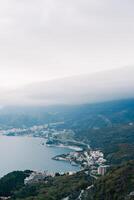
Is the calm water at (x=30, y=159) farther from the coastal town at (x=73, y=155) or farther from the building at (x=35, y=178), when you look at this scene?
the building at (x=35, y=178)

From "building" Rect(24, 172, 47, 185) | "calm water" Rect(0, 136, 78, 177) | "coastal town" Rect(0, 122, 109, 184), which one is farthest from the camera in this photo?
"calm water" Rect(0, 136, 78, 177)

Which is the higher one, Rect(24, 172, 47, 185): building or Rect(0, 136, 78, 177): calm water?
Rect(24, 172, 47, 185): building

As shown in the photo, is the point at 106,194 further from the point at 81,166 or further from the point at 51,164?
the point at 51,164

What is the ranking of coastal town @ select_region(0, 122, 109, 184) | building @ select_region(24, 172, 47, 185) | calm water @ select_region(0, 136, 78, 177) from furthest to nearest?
calm water @ select_region(0, 136, 78, 177) < coastal town @ select_region(0, 122, 109, 184) < building @ select_region(24, 172, 47, 185)

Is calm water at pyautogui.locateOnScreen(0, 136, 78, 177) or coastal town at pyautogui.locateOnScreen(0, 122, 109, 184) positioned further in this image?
calm water at pyautogui.locateOnScreen(0, 136, 78, 177)

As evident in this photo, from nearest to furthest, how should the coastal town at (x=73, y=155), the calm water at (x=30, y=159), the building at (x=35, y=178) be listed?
the building at (x=35, y=178) < the coastal town at (x=73, y=155) < the calm water at (x=30, y=159)

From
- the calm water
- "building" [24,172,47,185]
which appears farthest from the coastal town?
the calm water

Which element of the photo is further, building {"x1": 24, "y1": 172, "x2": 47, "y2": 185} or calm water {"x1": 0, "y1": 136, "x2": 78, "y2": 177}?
calm water {"x1": 0, "y1": 136, "x2": 78, "y2": 177}

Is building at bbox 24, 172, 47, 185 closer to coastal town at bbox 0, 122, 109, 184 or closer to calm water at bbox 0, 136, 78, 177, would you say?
coastal town at bbox 0, 122, 109, 184

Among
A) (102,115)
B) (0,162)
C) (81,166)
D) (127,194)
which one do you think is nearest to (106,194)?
(127,194)

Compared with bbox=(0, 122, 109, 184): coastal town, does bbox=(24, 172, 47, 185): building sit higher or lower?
higher

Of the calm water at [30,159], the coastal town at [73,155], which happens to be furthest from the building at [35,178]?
the calm water at [30,159]
